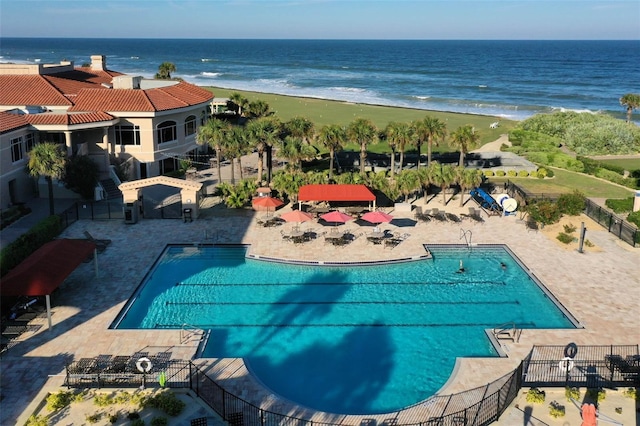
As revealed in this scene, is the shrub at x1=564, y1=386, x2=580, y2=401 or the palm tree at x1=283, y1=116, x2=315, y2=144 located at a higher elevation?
the palm tree at x1=283, y1=116, x2=315, y2=144

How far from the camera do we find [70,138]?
138 ft

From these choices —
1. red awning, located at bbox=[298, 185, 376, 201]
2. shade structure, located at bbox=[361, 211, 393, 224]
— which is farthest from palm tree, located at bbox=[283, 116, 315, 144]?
shade structure, located at bbox=[361, 211, 393, 224]

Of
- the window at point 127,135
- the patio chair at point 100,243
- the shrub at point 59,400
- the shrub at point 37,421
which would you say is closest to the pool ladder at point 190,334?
the shrub at point 59,400

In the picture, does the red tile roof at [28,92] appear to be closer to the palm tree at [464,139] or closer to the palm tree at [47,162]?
the palm tree at [47,162]

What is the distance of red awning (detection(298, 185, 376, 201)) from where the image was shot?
121 ft

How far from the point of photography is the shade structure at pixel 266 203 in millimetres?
37359

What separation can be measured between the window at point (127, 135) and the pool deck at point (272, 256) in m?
11.3

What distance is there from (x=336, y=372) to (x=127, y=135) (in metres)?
31.7

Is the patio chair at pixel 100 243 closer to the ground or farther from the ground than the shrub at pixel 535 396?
farther from the ground

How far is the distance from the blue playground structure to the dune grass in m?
25.8

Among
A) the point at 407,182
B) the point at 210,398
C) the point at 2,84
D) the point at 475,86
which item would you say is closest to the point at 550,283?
the point at 407,182

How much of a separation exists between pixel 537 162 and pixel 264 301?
36657mm

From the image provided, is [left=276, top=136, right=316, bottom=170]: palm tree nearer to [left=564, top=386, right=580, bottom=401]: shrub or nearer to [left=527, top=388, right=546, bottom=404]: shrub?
[left=527, top=388, right=546, bottom=404]: shrub

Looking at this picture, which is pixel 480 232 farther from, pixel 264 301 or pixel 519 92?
pixel 519 92
